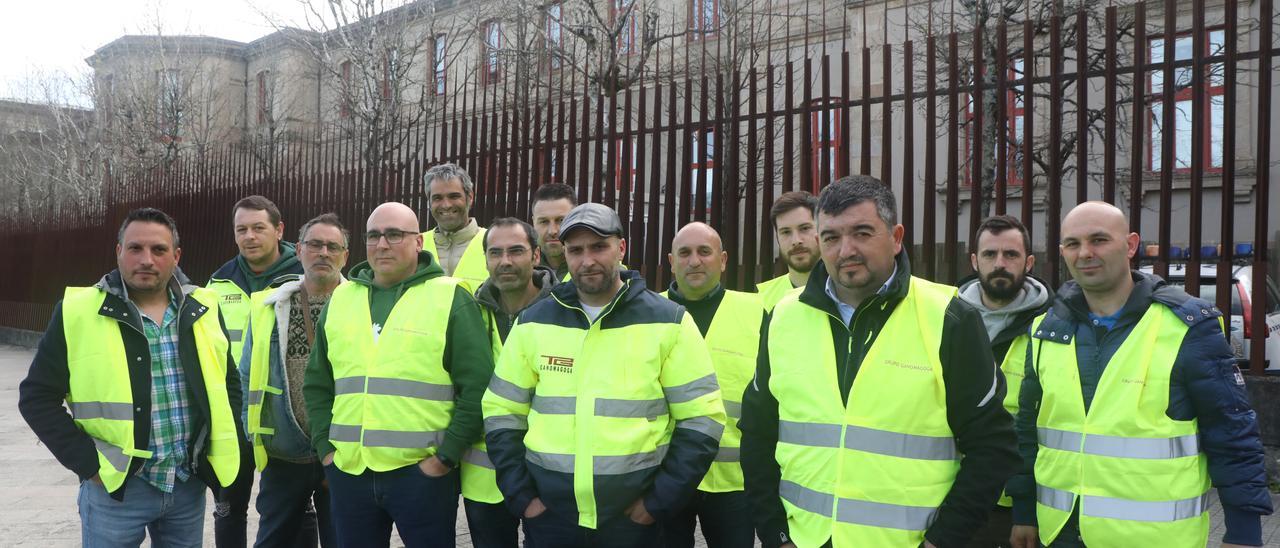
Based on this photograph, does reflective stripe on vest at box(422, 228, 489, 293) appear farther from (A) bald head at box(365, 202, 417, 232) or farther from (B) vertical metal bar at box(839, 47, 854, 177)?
(B) vertical metal bar at box(839, 47, 854, 177)

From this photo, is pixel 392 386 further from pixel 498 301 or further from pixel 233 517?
pixel 233 517

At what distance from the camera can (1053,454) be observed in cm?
326

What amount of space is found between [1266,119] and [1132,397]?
3.41 meters

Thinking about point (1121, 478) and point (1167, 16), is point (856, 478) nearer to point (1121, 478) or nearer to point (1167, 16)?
point (1121, 478)

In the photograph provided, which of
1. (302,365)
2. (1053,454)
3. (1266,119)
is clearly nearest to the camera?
(1053,454)

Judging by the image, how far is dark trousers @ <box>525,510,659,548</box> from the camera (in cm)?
336

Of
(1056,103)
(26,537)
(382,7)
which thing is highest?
(382,7)

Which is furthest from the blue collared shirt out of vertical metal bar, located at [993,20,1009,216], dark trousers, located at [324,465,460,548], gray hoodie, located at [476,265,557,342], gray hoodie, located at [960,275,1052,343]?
vertical metal bar, located at [993,20,1009,216]

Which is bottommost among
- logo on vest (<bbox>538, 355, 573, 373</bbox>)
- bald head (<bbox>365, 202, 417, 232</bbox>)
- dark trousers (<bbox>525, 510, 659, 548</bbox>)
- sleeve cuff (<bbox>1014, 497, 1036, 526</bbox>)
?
dark trousers (<bbox>525, 510, 659, 548</bbox>)

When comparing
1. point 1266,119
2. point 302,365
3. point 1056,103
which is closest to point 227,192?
point 302,365

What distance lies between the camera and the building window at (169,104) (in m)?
25.5

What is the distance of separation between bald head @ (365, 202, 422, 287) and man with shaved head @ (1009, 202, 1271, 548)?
2.69 metres

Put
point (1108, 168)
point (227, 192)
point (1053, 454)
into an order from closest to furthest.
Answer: point (1053, 454) → point (1108, 168) → point (227, 192)

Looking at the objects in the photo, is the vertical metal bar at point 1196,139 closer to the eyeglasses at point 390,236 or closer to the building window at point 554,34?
the eyeglasses at point 390,236
